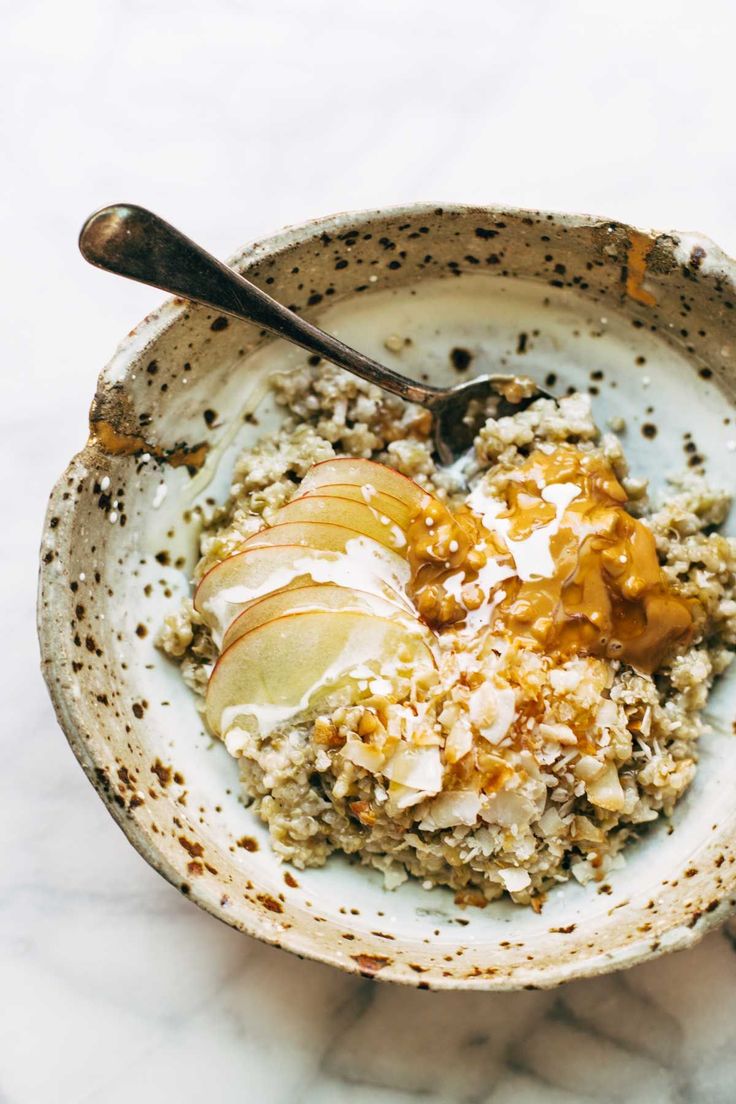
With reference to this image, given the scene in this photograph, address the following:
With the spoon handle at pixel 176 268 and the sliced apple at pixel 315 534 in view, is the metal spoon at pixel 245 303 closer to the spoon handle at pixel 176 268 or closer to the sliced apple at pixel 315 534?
the spoon handle at pixel 176 268

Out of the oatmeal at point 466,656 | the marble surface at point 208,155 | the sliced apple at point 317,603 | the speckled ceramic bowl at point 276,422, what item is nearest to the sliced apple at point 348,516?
the oatmeal at point 466,656

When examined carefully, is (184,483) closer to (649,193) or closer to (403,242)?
(403,242)

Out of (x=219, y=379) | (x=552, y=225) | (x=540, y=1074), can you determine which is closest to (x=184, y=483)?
(x=219, y=379)

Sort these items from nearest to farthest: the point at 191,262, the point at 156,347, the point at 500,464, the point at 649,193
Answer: the point at 191,262 < the point at 156,347 < the point at 500,464 < the point at 649,193

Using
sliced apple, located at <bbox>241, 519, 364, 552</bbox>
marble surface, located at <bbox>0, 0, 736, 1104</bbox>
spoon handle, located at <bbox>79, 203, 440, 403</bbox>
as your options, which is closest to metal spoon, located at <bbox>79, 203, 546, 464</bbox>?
spoon handle, located at <bbox>79, 203, 440, 403</bbox>

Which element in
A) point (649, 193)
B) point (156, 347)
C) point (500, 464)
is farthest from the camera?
point (649, 193)

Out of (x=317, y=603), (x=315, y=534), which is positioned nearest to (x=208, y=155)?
(x=315, y=534)

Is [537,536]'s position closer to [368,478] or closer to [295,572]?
[368,478]
